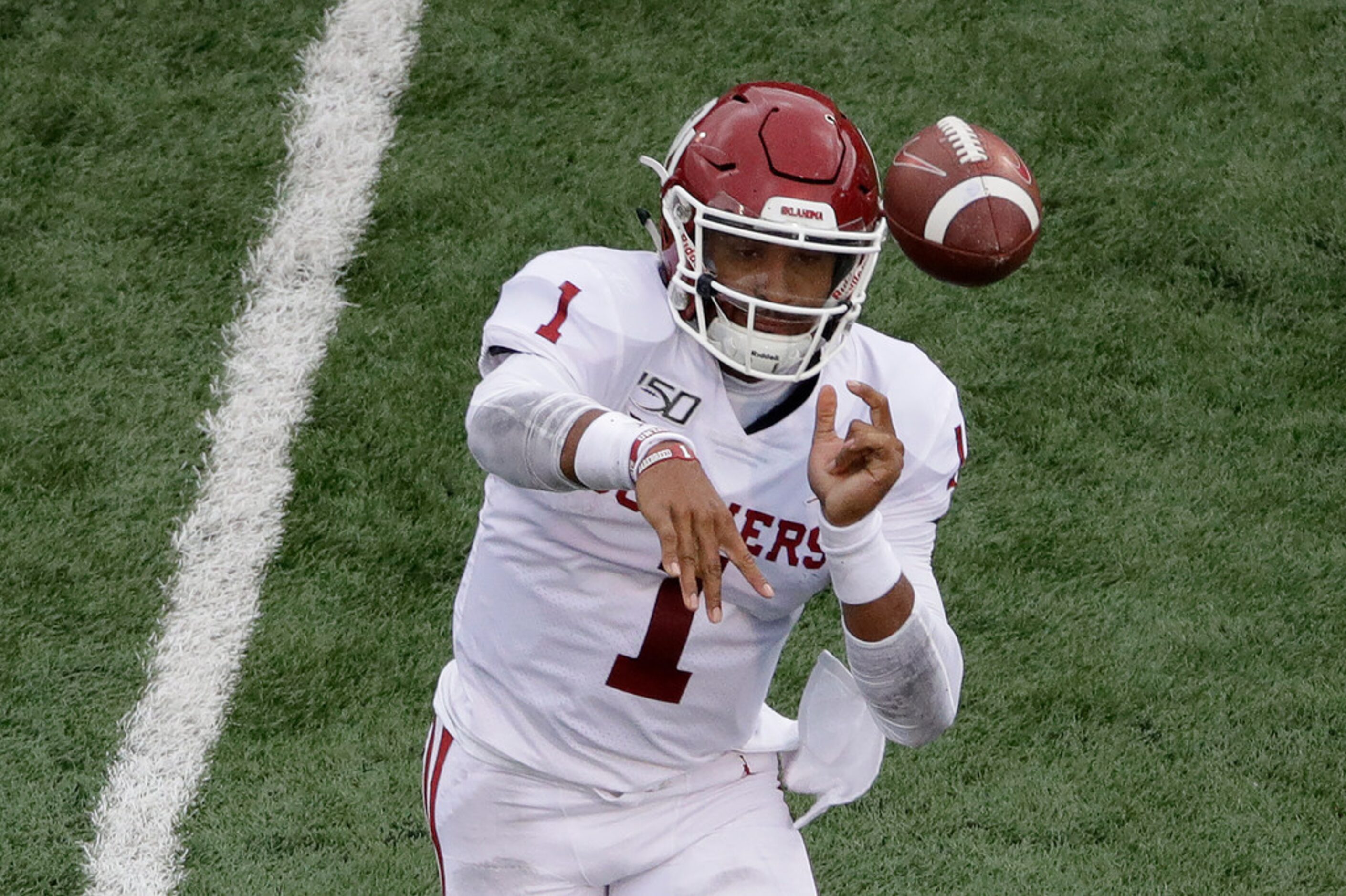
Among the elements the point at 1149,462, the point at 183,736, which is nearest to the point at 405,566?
the point at 183,736

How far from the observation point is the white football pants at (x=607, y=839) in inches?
112

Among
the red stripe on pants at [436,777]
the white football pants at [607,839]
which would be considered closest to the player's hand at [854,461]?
the white football pants at [607,839]

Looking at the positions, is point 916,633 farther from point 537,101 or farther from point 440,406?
point 537,101

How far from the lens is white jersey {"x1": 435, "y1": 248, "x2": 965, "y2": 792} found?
269 centimetres

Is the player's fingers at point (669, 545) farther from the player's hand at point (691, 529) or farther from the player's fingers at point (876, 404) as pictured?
the player's fingers at point (876, 404)

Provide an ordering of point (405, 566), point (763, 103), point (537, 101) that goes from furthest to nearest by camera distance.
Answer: point (537, 101)
point (405, 566)
point (763, 103)

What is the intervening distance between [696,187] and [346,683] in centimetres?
190

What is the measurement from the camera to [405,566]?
171 inches

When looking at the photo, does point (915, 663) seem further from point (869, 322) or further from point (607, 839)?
point (869, 322)

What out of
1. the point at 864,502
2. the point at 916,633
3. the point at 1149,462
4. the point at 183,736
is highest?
the point at 864,502

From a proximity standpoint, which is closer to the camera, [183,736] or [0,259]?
[183,736]

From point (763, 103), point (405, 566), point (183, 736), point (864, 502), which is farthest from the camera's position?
point (405, 566)

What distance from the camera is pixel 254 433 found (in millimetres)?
4527

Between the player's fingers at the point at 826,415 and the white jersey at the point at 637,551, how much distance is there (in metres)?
0.32
